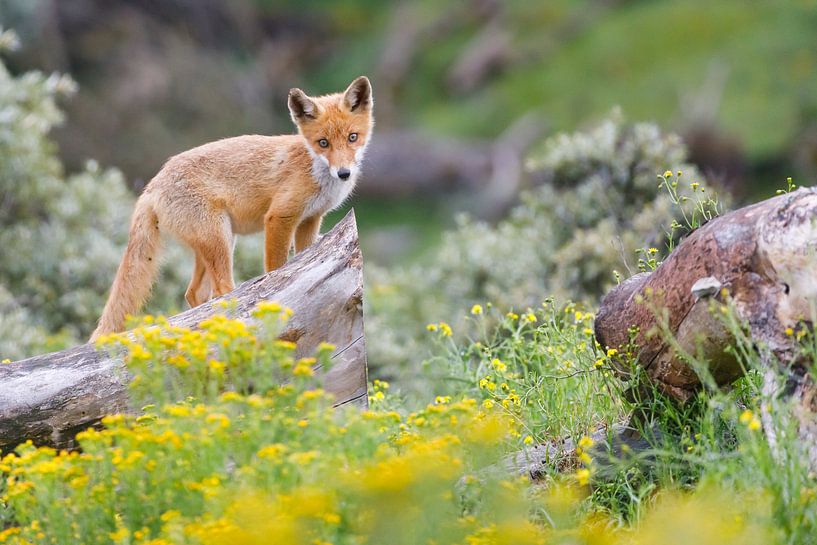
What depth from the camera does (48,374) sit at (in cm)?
579

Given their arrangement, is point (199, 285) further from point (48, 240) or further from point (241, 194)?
point (48, 240)

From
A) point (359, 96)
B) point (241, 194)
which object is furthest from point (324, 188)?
point (359, 96)

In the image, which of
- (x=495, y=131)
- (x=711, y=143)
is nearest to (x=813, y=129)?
(x=711, y=143)

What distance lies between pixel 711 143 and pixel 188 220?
15.7 metres

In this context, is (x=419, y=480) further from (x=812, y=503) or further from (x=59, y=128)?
(x=59, y=128)

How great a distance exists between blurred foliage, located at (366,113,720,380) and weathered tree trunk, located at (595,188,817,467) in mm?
4879

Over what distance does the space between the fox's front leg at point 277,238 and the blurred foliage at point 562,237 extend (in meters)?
3.43

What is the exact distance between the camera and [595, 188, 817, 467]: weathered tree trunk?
4.44m

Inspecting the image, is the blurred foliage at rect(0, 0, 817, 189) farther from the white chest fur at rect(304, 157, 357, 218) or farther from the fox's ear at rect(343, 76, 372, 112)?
the white chest fur at rect(304, 157, 357, 218)

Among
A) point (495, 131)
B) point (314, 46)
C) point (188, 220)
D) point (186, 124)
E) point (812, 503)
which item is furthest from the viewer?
point (314, 46)

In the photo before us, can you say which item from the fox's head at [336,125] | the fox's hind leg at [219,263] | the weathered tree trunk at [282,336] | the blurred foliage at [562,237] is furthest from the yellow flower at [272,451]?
the blurred foliage at [562,237]

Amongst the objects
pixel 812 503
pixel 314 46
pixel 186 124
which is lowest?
pixel 812 503

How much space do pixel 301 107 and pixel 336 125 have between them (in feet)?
1.04

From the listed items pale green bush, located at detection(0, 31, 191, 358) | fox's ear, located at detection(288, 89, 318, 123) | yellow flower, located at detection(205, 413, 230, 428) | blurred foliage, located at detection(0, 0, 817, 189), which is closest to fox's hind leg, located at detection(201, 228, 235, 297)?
fox's ear, located at detection(288, 89, 318, 123)
